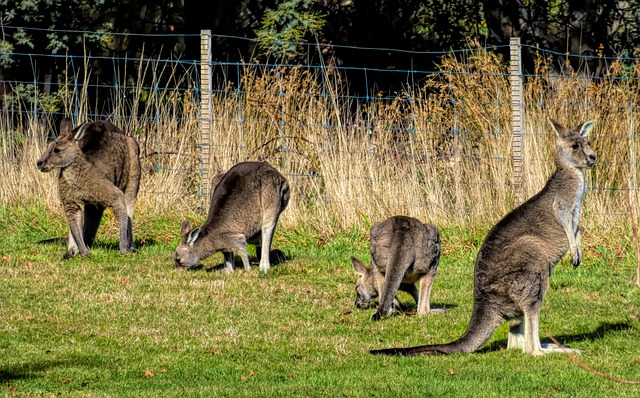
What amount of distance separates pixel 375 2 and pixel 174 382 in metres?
18.0

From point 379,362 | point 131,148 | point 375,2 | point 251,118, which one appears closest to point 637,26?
point 375,2

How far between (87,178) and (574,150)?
→ 233 inches

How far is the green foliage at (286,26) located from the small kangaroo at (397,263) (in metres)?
10.6

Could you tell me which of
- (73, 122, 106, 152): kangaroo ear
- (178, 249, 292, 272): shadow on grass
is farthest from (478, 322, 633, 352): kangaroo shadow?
(73, 122, 106, 152): kangaroo ear

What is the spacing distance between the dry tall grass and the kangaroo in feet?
5.63

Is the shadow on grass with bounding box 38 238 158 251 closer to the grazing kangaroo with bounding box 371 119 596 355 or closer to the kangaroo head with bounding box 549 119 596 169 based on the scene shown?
the kangaroo head with bounding box 549 119 596 169

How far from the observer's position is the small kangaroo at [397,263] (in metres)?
9.15

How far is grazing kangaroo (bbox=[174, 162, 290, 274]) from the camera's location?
11633 millimetres

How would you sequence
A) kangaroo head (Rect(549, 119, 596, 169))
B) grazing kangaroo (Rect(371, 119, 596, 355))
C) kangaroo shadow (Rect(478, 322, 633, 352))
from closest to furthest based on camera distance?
grazing kangaroo (Rect(371, 119, 596, 355)) → kangaroo shadow (Rect(478, 322, 633, 352)) → kangaroo head (Rect(549, 119, 596, 169))

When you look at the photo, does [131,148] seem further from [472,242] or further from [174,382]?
[174,382]

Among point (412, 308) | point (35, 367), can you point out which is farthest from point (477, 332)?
point (35, 367)

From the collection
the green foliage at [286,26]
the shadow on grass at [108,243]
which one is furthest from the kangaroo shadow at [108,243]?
the green foliage at [286,26]

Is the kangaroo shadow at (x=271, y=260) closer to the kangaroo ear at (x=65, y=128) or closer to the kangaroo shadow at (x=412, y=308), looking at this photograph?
the kangaroo ear at (x=65, y=128)

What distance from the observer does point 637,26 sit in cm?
2312
